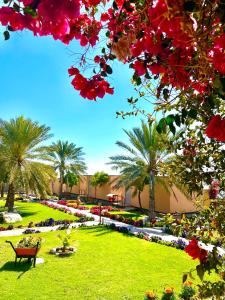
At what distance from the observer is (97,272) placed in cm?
947

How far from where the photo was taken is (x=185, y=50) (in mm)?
1507

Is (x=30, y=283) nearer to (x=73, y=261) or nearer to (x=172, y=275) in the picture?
(x=73, y=261)

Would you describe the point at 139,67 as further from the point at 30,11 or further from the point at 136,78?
the point at 30,11

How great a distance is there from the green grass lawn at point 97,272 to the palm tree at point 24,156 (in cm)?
808

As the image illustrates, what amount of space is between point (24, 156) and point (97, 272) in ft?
49.3

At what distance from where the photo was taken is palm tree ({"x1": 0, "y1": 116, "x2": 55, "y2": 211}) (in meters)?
21.6

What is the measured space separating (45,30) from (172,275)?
30.3 ft

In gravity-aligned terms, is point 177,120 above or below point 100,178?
below

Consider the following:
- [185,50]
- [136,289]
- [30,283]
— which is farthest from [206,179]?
[30,283]

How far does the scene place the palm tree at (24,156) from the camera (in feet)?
70.9

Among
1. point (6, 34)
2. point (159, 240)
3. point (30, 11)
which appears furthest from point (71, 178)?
point (30, 11)

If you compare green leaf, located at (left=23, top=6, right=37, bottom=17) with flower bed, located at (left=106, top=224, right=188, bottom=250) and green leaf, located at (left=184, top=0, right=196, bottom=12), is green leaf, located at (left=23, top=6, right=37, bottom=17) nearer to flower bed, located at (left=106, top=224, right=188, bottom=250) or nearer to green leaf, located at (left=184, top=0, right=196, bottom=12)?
green leaf, located at (left=184, top=0, right=196, bottom=12)

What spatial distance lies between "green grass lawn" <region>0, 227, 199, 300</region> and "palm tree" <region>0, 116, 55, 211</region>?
8.08 metres

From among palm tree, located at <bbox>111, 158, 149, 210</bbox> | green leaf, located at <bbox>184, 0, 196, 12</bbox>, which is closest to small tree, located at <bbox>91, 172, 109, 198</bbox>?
palm tree, located at <bbox>111, 158, 149, 210</bbox>
